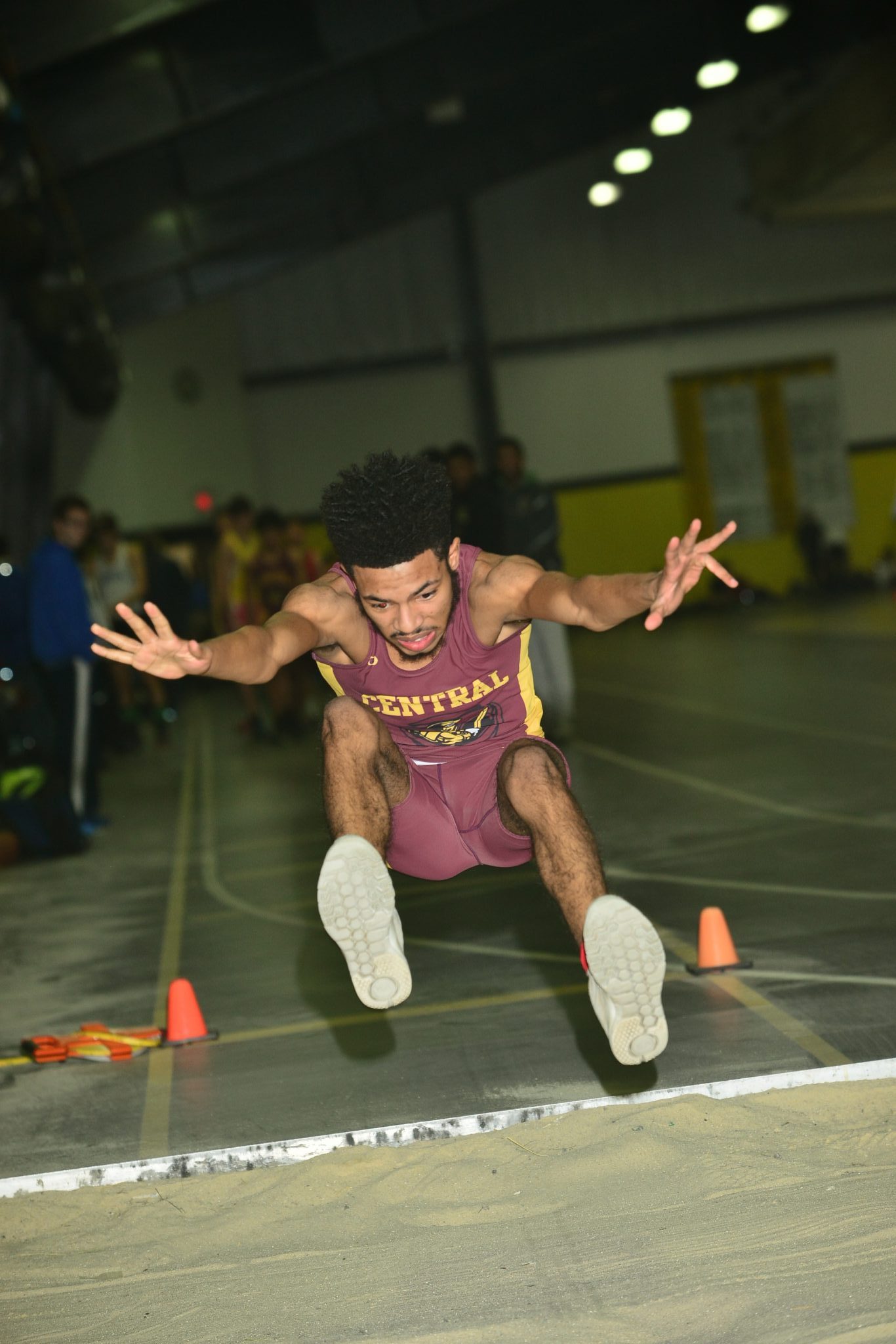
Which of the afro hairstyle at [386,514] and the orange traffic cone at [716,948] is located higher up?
the afro hairstyle at [386,514]

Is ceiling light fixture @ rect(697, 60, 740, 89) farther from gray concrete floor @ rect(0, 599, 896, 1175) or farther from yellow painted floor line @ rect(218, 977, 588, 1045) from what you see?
yellow painted floor line @ rect(218, 977, 588, 1045)

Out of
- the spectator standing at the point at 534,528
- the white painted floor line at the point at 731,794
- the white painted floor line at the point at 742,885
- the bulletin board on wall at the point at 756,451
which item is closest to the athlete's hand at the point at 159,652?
the white painted floor line at the point at 742,885

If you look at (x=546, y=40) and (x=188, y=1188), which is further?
(x=546, y=40)

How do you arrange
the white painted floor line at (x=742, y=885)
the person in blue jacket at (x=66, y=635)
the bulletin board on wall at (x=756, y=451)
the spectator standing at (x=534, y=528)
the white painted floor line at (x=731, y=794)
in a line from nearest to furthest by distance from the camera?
the white painted floor line at (x=742, y=885), the white painted floor line at (x=731, y=794), the person in blue jacket at (x=66, y=635), the spectator standing at (x=534, y=528), the bulletin board on wall at (x=756, y=451)

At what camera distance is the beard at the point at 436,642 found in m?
3.36

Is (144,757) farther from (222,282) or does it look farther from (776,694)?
(222,282)

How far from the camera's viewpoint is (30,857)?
792 cm

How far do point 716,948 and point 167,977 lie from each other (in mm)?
2058

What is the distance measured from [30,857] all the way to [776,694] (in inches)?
247

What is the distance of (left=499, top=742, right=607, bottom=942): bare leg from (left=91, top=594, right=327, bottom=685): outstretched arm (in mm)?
625

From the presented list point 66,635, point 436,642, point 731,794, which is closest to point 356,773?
point 436,642

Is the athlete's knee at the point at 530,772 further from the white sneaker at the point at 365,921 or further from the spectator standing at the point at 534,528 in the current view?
the spectator standing at the point at 534,528

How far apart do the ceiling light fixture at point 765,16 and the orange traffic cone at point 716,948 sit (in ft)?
42.8

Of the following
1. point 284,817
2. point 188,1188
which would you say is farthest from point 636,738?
point 188,1188
